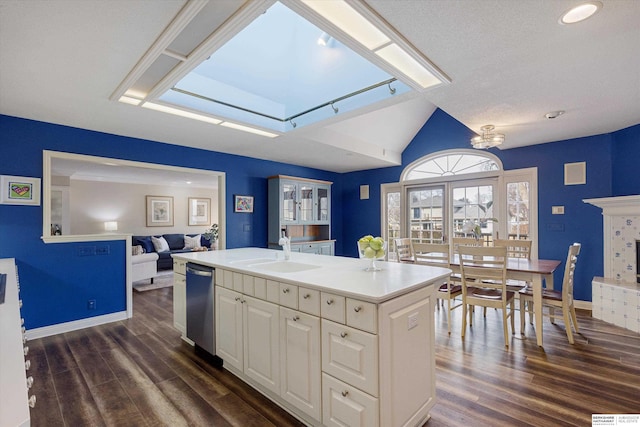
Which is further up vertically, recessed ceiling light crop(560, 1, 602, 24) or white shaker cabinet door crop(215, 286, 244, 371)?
recessed ceiling light crop(560, 1, 602, 24)

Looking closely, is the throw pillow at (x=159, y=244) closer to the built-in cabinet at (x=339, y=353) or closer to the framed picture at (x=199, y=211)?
the framed picture at (x=199, y=211)

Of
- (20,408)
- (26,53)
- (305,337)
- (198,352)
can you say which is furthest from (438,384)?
(26,53)

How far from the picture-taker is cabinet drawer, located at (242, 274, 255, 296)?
7.23 ft

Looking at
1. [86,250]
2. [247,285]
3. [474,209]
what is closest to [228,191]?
[86,250]

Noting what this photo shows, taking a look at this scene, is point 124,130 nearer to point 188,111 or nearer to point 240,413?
point 188,111

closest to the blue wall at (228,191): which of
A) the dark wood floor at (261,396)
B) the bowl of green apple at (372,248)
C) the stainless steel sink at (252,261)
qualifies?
the dark wood floor at (261,396)

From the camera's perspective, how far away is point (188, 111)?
9.79ft

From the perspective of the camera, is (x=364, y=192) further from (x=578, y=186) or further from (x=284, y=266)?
(x=284, y=266)

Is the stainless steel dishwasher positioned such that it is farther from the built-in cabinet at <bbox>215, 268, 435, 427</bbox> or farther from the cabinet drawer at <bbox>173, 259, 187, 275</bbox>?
the built-in cabinet at <bbox>215, 268, 435, 427</bbox>

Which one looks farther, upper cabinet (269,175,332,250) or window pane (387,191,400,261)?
window pane (387,191,400,261)

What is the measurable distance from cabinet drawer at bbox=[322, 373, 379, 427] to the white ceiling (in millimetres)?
1997

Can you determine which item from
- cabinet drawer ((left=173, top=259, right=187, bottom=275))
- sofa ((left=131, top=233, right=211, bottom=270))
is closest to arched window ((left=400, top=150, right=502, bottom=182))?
cabinet drawer ((left=173, top=259, right=187, bottom=275))

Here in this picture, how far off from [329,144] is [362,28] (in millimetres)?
2586

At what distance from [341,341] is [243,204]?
12.5ft
